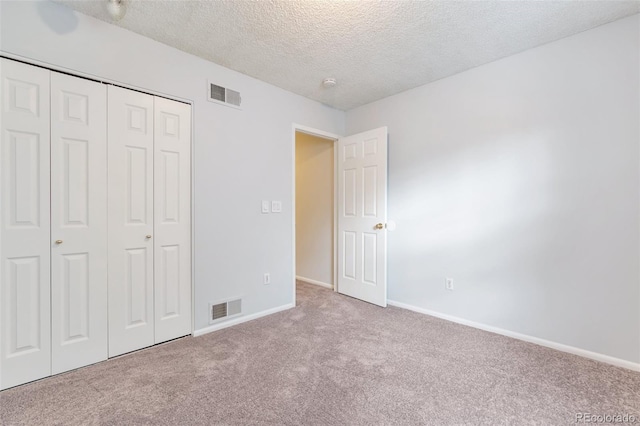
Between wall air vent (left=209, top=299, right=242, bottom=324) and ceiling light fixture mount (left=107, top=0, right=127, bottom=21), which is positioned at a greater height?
ceiling light fixture mount (left=107, top=0, right=127, bottom=21)

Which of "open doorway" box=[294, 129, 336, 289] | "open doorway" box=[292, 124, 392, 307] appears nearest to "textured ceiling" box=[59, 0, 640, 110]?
"open doorway" box=[292, 124, 392, 307]

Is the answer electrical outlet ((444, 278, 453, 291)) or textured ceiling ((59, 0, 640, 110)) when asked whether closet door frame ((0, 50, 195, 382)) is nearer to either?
textured ceiling ((59, 0, 640, 110))

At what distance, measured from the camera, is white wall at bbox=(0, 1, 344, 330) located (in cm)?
187

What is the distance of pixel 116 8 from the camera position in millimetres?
1761

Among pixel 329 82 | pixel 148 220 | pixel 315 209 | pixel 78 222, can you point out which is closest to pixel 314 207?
pixel 315 209

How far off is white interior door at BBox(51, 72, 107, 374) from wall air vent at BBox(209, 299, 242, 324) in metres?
0.79

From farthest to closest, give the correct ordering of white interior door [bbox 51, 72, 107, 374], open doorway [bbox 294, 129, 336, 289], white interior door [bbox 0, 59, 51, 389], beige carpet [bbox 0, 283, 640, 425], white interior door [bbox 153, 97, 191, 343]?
1. open doorway [bbox 294, 129, 336, 289]
2. white interior door [bbox 153, 97, 191, 343]
3. white interior door [bbox 51, 72, 107, 374]
4. white interior door [bbox 0, 59, 51, 389]
5. beige carpet [bbox 0, 283, 640, 425]

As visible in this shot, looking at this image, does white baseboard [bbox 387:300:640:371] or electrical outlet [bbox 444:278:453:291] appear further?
electrical outlet [bbox 444:278:453:291]

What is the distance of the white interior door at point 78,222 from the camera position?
73.8 inches

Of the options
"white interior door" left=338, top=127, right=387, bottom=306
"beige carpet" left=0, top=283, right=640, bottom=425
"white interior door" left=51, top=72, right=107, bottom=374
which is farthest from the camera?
"white interior door" left=338, top=127, right=387, bottom=306

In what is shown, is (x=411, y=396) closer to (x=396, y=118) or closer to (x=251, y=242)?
(x=251, y=242)

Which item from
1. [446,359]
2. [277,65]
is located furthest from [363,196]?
[446,359]

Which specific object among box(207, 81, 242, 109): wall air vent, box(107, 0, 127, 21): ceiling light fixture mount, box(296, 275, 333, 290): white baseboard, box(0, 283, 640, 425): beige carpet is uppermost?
box(107, 0, 127, 21): ceiling light fixture mount

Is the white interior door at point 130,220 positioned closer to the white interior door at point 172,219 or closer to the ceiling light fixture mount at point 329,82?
the white interior door at point 172,219
